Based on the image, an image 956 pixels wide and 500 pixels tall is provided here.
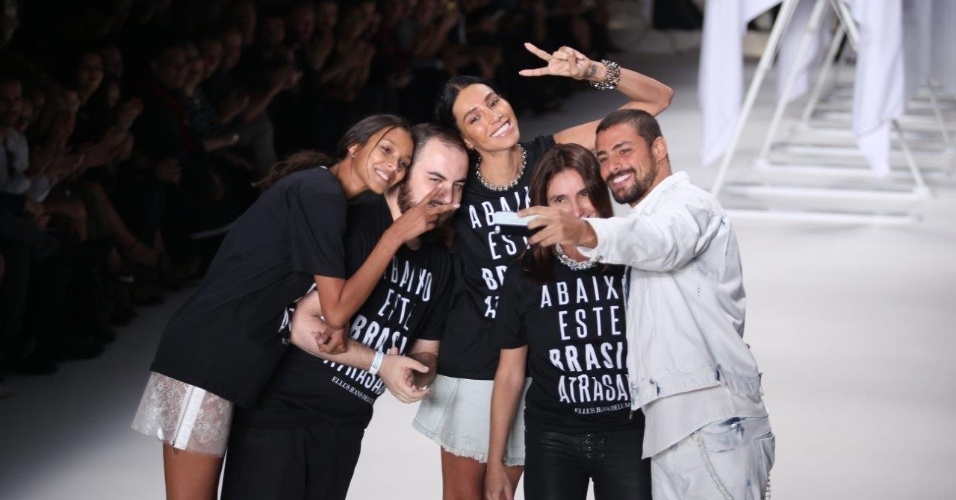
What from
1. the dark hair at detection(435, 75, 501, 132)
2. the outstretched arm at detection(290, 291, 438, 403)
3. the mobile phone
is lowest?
the outstretched arm at detection(290, 291, 438, 403)

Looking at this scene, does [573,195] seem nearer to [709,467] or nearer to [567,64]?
[567,64]

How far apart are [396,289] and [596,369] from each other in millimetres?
394

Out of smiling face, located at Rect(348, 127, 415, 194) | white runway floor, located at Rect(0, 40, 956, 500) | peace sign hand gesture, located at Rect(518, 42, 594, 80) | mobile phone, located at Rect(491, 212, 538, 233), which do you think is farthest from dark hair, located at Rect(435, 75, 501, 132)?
white runway floor, located at Rect(0, 40, 956, 500)

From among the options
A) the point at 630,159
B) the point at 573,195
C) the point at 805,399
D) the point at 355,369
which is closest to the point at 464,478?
the point at 355,369

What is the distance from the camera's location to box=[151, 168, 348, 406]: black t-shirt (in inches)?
91.1

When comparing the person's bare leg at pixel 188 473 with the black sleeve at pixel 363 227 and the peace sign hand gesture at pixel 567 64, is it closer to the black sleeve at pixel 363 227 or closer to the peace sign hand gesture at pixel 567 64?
the black sleeve at pixel 363 227

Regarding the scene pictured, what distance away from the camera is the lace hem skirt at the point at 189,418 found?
Answer: 7.67 feet

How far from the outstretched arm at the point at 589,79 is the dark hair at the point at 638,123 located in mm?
243

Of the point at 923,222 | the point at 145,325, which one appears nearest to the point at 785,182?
the point at 923,222

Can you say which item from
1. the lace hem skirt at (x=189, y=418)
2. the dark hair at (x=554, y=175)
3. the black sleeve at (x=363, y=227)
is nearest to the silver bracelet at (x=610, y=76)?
the dark hair at (x=554, y=175)

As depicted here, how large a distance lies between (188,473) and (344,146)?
2.15 feet

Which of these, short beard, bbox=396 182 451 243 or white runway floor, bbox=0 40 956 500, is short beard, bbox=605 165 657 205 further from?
white runway floor, bbox=0 40 956 500

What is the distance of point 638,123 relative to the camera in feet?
7.38

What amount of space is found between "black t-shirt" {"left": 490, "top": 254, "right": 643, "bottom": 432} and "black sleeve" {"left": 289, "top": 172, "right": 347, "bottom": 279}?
34 centimetres
